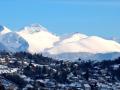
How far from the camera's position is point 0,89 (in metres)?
72.4

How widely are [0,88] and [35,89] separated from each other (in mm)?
123331

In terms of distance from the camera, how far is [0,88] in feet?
239

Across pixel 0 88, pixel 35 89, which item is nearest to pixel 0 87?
pixel 0 88

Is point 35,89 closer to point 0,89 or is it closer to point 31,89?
point 31,89

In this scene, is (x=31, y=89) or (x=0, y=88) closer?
(x=0, y=88)

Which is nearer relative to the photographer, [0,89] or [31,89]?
[0,89]

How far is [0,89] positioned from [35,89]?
124 metres

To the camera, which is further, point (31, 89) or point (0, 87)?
point (31, 89)

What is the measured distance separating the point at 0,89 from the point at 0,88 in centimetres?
45

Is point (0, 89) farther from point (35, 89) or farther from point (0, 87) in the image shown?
point (35, 89)

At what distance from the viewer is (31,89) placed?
7790 inches

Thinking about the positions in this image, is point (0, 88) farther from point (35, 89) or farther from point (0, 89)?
point (35, 89)

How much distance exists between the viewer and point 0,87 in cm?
7325

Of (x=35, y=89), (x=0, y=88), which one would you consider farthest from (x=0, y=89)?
(x=35, y=89)
